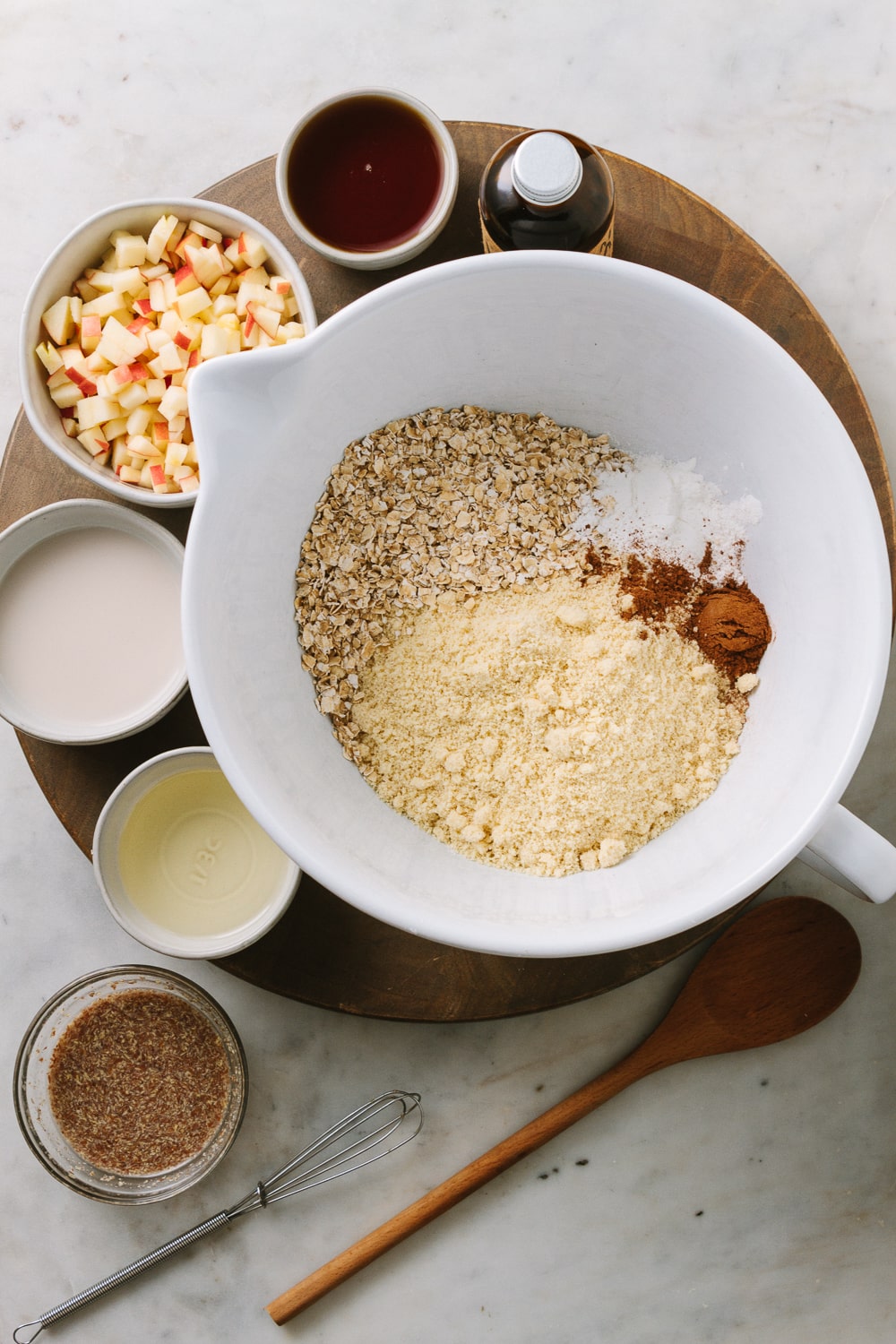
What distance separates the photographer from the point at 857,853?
911mm

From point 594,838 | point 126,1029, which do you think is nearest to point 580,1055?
point 594,838

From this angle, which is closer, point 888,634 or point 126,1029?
point 888,634

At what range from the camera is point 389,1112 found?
143 centimetres

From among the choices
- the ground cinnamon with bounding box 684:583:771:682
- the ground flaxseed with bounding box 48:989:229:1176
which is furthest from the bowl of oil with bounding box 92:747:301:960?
the ground cinnamon with bounding box 684:583:771:682

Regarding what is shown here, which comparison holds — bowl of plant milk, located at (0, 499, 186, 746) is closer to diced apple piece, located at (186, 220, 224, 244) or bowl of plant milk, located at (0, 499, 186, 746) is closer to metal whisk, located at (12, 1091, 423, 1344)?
diced apple piece, located at (186, 220, 224, 244)

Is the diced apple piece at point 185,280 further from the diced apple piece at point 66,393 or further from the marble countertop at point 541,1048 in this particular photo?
the marble countertop at point 541,1048

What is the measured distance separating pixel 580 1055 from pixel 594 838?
0.55 meters

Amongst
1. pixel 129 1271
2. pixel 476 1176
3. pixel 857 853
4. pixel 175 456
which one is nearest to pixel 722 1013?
pixel 476 1176

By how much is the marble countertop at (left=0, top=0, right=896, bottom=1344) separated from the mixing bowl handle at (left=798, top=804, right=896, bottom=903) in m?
0.55

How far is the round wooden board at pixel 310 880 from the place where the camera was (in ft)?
3.84

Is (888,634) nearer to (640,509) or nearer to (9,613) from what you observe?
(640,509)

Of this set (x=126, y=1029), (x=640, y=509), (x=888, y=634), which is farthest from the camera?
(x=126, y=1029)

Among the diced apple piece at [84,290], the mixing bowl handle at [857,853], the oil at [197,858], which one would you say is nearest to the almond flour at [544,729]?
the mixing bowl handle at [857,853]

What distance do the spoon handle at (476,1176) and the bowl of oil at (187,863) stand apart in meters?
0.52
